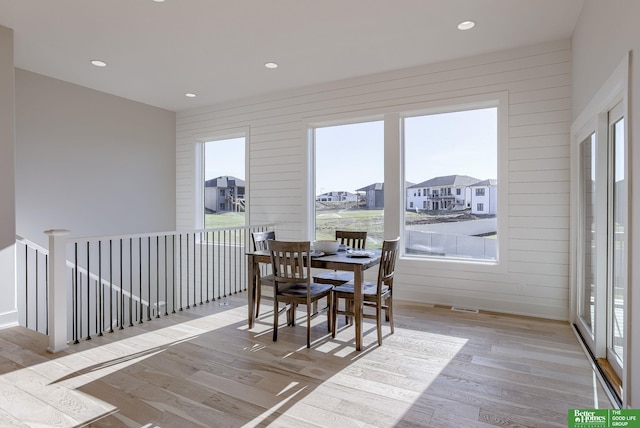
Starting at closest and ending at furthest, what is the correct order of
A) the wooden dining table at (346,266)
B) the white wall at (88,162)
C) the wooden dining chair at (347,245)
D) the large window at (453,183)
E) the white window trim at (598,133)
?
the white window trim at (598,133), the wooden dining table at (346,266), the wooden dining chair at (347,245), the large window at (453,183), the white wall at (88,162)

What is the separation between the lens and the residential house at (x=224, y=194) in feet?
20.6

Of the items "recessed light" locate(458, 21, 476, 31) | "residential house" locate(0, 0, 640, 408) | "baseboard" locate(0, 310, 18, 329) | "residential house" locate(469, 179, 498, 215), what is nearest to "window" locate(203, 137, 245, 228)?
"residential house" locate(0, 0, 640, 408)

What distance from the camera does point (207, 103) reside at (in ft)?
20.6

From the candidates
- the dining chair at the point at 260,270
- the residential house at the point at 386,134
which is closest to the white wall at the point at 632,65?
the residential house at the point at 386,134

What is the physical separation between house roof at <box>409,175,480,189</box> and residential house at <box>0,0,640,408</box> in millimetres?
352

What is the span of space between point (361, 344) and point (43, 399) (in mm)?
2353

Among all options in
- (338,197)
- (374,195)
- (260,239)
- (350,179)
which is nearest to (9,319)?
(260,239)

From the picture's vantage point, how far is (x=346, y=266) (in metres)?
3.28

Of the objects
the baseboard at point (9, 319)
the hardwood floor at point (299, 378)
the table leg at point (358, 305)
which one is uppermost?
the table leg at point (358, 305)

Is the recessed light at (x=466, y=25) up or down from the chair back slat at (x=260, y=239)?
up

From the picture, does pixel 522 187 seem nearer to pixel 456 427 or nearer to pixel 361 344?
pixel 361 344

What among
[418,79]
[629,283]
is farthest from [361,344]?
[418,79]

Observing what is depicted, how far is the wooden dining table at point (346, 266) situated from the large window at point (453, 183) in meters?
1.40

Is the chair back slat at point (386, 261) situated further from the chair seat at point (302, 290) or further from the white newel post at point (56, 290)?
the white newel post at point (56, 290)
